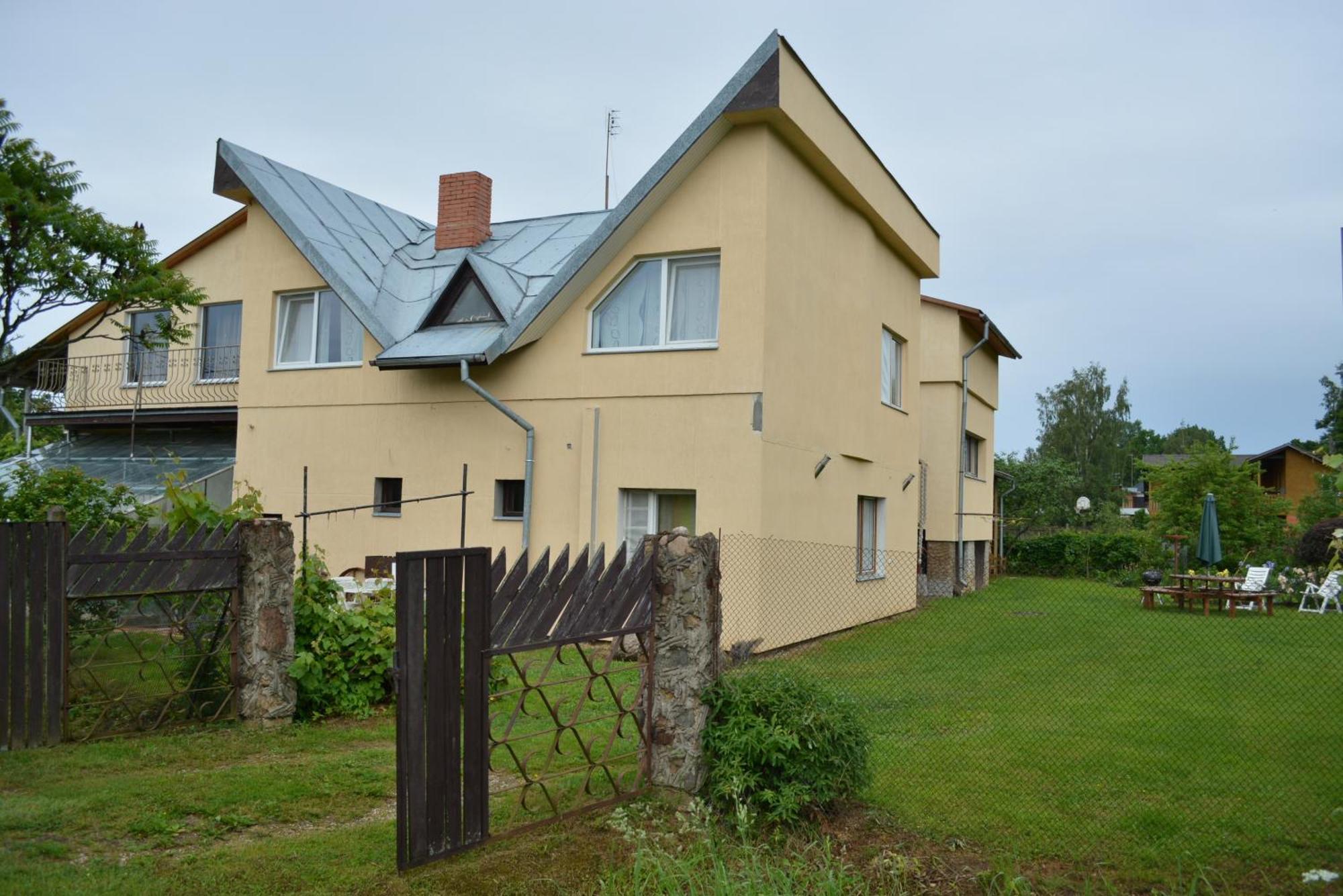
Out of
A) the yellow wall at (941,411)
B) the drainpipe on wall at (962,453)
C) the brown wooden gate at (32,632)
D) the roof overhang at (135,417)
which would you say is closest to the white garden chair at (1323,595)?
the yellow wall at (941,411)

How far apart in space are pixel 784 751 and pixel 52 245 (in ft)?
23.7

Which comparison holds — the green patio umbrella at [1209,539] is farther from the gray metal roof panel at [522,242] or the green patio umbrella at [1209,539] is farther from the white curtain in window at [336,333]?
the white curtain in window at [336,333]

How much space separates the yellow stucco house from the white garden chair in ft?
24.6

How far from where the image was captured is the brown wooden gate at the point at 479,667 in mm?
5316

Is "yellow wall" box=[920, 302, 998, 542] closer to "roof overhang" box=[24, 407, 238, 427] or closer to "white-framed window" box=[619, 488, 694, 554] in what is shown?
"white-framed window" box=[619, 488, 694, 554]

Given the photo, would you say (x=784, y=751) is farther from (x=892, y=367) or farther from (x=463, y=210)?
(x=463, y=210)

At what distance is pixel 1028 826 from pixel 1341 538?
229 cm

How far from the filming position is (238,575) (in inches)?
334

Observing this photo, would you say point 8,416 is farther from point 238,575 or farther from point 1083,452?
point 1083,452

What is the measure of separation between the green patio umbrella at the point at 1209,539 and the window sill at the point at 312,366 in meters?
15.1

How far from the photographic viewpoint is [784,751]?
6.05 metres

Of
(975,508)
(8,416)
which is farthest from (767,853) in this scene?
(975,508)

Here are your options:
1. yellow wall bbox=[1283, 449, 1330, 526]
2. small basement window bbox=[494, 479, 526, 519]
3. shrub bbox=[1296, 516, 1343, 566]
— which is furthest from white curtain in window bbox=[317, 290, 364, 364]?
yellow wall bbox=[1283, 449, 1330, 526]

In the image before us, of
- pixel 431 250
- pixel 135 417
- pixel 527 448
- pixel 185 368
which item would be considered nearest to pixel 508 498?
pixel 527 448
